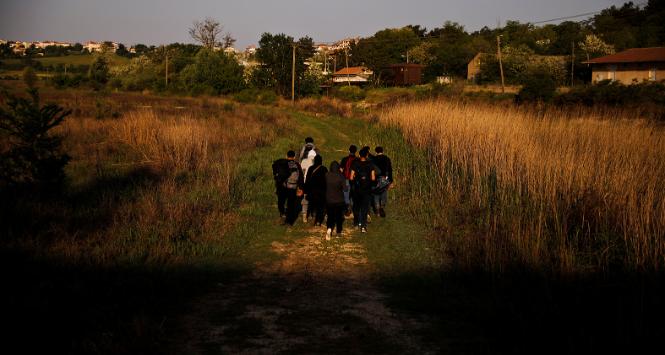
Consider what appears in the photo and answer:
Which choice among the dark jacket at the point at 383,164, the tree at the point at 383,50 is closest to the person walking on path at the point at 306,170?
the dark jacket at the point at 383,164

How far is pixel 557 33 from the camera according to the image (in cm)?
8119

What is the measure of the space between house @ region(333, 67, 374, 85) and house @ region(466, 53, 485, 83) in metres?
16.6

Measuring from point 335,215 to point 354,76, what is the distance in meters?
74.7

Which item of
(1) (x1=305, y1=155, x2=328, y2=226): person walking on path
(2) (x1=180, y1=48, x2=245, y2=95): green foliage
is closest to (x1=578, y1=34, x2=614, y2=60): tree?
(2) (x1=180, y1=48, x2=245, y2=95): green foliage

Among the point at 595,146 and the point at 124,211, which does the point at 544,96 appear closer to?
the point at 595,146

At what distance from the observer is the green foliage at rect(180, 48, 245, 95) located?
170ft

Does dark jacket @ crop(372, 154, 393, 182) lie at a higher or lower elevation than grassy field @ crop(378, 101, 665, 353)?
higher

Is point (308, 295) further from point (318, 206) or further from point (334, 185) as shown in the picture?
point (318, 206)

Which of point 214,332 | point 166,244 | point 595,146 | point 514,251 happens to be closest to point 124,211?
point 166,244

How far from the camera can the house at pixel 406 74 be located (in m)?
67.0

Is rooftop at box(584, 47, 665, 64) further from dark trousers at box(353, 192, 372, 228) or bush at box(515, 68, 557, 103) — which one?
dark trousers at box(353, 192, 372, 228)

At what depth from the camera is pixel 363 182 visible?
8.95 metres

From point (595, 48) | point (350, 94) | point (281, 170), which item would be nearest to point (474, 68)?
point (595, 48)

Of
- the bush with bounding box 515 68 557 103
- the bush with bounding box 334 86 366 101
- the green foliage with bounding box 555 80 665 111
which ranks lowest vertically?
the green foliage with bounding box 555 80 665 111
